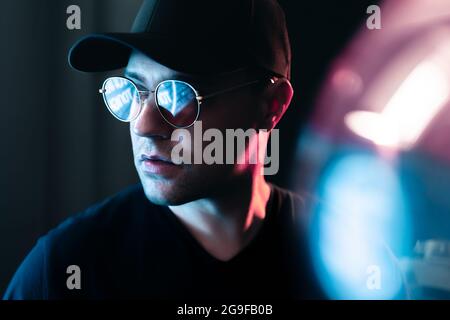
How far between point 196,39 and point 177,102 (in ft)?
0.47

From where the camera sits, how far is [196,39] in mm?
1145

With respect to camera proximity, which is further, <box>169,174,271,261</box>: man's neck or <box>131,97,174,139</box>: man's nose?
<box>169,174,271,261</box>: man's neck

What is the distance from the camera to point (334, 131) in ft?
4.35

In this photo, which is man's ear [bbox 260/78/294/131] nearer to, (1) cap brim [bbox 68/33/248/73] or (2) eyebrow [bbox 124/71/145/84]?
(1) cap brim [bbox 68/33/248/73]

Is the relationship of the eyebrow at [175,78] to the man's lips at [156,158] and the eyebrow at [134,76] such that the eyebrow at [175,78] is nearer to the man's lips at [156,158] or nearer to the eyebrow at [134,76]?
the eyebrow at [134,76]

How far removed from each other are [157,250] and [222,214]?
0.58 ft

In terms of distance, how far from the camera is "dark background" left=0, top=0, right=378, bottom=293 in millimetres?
1273

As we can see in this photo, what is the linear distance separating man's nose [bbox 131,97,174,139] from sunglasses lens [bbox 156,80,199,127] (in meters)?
0.01

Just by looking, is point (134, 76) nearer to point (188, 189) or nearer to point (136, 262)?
point (188, 189)

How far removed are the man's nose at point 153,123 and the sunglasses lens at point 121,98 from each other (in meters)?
0.02

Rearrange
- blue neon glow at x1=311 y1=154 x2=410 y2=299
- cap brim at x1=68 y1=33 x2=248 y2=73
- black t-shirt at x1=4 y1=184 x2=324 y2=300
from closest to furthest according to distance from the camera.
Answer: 1. cap brim at x1=68 y1=33 x2=248 y2=73
2. black t-shirt at x1=4 y1=184 x2=324 y2=300
3. blue neon glow at x1=311 y1=154 x2=410 y2=299

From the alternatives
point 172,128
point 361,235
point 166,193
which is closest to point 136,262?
point 166,193

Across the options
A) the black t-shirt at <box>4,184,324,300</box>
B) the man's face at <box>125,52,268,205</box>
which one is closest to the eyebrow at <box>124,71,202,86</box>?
the man's face at <box>125,52,268,205</box>
